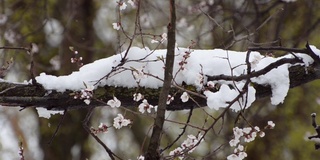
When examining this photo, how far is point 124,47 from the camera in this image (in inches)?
192

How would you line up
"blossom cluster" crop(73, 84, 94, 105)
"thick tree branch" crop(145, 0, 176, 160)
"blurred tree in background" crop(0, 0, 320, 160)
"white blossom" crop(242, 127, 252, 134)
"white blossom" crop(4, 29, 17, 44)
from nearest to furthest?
1. "thick tree branch" crop(145, 0, 176, 160)
2. "white blossom" crop(242, 127, 252, 134)
3. "blossom cluster" crop(73, 84, 94, 105)
4. "white blossom" crop(4, 29, 17, 44)
5. "blurred tree in background" crop(0, 0, 320, 160)

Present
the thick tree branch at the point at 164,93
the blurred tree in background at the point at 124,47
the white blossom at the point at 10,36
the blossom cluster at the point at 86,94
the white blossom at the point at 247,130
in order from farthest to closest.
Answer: the blurred tree in background at the point at 124,47, the white blossom at the point at 10,36, the blossom cluster at the point at 86,94, the white blossom at the point at 247,130, the thick tree branch at the point at 164,93

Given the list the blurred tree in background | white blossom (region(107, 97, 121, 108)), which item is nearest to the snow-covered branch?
white blossom (region(107, 97, 121, 108))

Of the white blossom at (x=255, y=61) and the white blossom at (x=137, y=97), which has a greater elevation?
the white blossom at (x=255, y=61)

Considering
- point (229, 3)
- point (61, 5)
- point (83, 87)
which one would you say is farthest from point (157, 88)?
point (61, 5)

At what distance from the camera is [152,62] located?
85.0 inches

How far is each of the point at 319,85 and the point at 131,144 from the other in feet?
9.28

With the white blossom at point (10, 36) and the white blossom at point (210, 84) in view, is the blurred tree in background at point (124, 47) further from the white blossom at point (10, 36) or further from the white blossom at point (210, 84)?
the white blossom at point (210, 84)

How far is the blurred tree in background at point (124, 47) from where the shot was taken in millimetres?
5109

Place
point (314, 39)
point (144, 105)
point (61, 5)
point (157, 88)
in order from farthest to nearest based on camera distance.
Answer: point (61, 5) < point (314, 39) < point (157, 88) < point (144, 105)

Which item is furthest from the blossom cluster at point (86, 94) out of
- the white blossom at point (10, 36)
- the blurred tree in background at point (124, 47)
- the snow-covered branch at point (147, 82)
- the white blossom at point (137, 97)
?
the white blossom at point (10, 36)

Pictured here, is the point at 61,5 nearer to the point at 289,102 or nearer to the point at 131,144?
the point at 131,144

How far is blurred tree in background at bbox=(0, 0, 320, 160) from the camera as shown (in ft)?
16.8

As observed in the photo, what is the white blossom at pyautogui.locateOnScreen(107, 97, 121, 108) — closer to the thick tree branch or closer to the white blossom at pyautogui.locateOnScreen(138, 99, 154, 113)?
the white blossom at pyautogui.locateOnScreen(138, 99, 154, 113)
